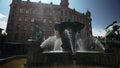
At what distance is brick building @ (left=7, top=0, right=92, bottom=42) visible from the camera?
42.1 metres

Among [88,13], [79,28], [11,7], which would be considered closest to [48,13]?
[11,7]

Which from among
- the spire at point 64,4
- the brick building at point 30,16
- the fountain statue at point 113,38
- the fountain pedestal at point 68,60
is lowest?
the fountain pedestal at point 68,60

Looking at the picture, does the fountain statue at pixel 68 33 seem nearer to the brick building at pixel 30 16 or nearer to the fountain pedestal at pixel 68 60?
the fountain pedestal at pixel 68 60

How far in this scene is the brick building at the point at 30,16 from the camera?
42062 millimetres

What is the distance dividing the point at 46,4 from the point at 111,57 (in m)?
45.1

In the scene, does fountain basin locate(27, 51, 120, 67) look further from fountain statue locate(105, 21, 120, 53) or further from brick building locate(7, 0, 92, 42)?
brick building locate(7, 0, 92, 42)

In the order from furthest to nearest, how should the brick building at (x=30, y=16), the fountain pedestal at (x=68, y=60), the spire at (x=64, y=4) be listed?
the spire at (x=64, y=4)
the brick building at (x=30, y=16)
the fountain pedestal at (x=68, y=60)

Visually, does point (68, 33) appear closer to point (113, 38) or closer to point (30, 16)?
point (113, 38)

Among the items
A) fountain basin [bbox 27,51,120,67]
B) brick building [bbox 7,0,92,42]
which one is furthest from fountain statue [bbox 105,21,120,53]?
brick building [bbox 7,0,92,42]

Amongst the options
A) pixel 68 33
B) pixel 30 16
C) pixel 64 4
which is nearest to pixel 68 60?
pixel 68 33

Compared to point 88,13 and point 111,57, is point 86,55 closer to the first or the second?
point 111,57

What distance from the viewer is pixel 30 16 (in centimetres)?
4431

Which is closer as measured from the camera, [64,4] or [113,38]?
[113,38]

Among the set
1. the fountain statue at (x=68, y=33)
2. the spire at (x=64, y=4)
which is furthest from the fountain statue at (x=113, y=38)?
the spire at (x=64, y=4)
